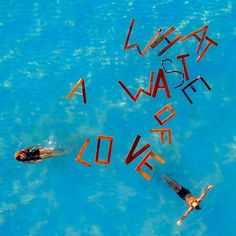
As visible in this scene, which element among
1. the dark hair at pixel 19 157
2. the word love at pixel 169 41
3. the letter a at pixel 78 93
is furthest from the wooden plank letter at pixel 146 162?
the dark hair at pixel 19 157

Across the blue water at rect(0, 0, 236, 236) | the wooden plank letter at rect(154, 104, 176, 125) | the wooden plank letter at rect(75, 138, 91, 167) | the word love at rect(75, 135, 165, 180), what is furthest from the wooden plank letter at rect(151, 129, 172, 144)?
the wooden plank letter at rect(75, 138, 91, 167)

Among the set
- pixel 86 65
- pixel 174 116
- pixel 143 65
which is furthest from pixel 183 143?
pixel 86 65

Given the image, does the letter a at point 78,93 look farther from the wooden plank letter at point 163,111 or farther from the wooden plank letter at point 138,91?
the wooden plank letter at point 163,111

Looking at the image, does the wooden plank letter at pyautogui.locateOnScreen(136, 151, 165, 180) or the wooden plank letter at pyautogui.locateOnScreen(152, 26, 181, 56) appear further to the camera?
the wooden plank letter at pyautogui.locateOnScreen(152, 26, 181, 56)

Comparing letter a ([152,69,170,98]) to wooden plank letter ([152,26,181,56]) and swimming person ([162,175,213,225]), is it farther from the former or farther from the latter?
swimming person ([162,175,213,225])

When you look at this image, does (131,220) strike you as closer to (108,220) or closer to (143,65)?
(108,220)

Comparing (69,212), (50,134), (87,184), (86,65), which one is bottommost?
(69,212)
